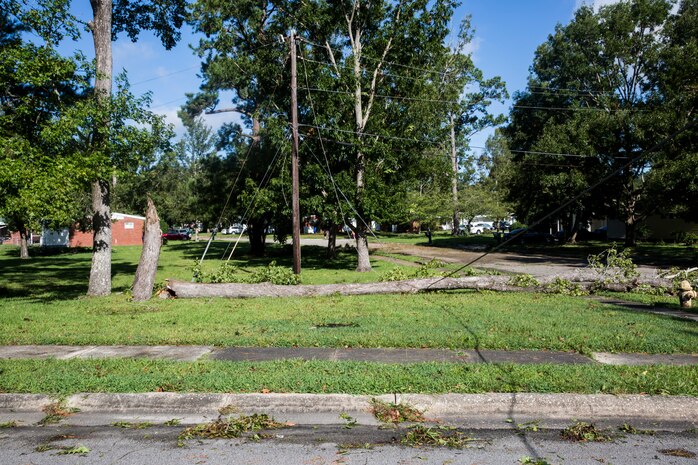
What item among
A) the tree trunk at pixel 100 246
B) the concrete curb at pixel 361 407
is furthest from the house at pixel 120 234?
the concrete curb at pixel 361 407

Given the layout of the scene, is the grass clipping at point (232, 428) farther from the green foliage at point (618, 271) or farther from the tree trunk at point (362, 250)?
the tree trunk at point (362, 250)

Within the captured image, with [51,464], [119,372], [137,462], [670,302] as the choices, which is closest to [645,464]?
[137,462]

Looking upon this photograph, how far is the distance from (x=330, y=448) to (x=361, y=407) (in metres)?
0.90

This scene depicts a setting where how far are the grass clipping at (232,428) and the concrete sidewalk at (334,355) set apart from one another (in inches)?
74.6

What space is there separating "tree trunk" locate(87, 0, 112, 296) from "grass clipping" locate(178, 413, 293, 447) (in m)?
10.6

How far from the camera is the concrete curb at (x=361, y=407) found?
5129 mm

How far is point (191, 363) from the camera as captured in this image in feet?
21.8

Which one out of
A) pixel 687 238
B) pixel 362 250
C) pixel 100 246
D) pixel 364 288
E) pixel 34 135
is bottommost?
pixel 364 288

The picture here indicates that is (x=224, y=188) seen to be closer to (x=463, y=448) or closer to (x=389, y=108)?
(x=389, y=108)

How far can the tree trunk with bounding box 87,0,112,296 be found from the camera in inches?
556

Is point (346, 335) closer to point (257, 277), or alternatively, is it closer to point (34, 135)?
point (257, 277)

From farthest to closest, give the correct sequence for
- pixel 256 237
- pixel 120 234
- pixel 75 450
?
pixel 120 234, pixel 256 237, pixel 75 450

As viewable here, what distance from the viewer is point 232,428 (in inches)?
191

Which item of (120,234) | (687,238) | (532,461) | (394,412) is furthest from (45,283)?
(120,234)
